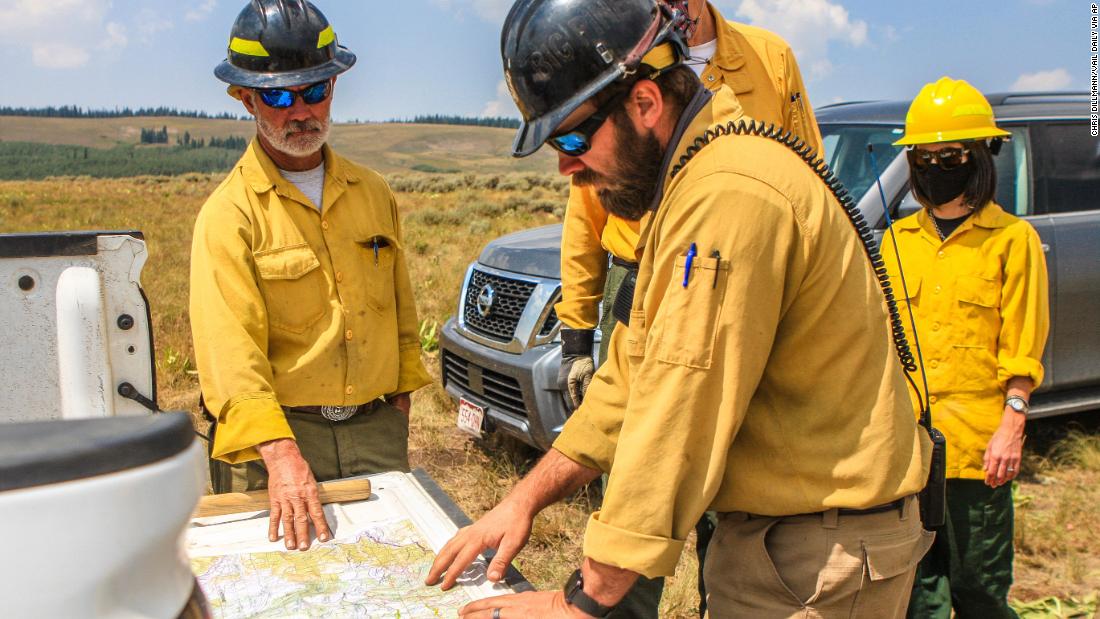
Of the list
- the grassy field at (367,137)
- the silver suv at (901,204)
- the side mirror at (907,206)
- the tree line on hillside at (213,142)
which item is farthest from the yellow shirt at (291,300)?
the tree line on hillside at (213,142)

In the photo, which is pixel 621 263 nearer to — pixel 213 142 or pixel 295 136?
pixel 295 136

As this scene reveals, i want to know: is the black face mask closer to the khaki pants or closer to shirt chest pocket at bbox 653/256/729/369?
the khaki pants

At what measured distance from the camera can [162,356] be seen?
8.84m

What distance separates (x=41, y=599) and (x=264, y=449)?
1.75 metres

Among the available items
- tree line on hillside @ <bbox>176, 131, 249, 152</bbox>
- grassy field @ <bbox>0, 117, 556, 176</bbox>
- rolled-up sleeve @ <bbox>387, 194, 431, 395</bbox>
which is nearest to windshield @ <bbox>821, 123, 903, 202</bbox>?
rolled-up sleeve @ <bbox>387, 194, 431, 395</bbox>

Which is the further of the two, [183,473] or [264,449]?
[264,449]

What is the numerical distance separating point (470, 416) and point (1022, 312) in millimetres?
2919

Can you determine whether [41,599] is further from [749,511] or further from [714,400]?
[749,511]

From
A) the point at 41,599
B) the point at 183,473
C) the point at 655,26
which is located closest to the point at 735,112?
→ the point at 655,26

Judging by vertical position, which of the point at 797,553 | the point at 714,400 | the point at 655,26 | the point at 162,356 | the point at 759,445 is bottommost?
the point at 162,356

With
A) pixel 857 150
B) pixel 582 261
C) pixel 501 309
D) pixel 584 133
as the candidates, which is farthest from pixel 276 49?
pixel 857 150

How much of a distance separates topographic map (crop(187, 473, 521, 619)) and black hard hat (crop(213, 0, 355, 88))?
4.67 feet

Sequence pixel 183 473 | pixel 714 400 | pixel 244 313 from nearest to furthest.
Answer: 1. pixel 183 473
2. pixel 714 400
3. pixel 244 313

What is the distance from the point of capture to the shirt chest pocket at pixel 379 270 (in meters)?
3.22
